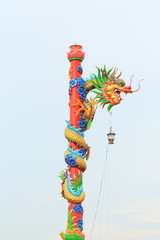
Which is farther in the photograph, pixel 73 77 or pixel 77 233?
pixel 73 77

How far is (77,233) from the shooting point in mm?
16109

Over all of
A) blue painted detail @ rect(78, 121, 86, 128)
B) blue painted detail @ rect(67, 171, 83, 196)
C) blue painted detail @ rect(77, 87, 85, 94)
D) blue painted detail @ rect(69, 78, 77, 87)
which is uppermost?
blue painted detail @ rect(69, 78, 77, 87)

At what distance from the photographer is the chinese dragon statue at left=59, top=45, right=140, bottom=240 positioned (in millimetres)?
16359

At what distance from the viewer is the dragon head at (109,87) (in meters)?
16.9

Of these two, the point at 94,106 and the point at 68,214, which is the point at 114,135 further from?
the point at 68,214

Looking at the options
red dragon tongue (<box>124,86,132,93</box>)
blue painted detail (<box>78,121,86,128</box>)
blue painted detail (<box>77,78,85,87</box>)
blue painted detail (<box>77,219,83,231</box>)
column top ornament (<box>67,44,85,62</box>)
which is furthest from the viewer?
column top ornament (<box>67,44,85,62</box>)

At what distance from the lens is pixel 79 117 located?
1689 centimetres

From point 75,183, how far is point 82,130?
1587 millimetres

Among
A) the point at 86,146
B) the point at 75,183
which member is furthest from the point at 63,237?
the point at 86,146

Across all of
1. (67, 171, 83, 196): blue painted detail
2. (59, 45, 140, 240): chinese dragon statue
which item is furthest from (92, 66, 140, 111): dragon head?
(67, 171, 83, 196): blue painted detail

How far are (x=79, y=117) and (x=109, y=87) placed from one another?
1260 millimetres

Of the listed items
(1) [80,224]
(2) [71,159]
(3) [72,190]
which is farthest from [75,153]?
(1) [80,224]

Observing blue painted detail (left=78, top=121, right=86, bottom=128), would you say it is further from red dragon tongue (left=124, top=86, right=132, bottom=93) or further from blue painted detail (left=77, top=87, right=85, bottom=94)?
red dragon tongue (left=124, top=86, right=132, bottom=93)

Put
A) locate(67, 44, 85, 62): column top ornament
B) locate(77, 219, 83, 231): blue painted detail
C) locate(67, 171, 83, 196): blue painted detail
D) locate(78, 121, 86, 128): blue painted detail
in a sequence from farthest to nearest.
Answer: locate(67, 44, 85, 62): column top ornament, locate(78, 121, 86, 128): blue painted detail, locate(67, 171, 83, 196): blue painted detail, locate(77, 219, 83, 231): blue painted detail
